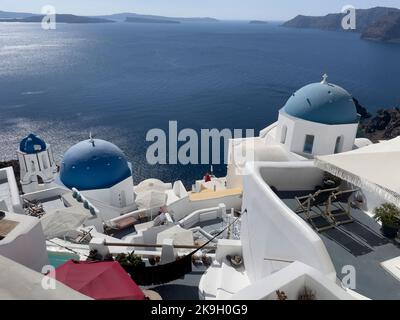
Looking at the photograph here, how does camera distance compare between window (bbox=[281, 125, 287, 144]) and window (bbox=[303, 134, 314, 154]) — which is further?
window (bbox=[281, 125, 287, 144])

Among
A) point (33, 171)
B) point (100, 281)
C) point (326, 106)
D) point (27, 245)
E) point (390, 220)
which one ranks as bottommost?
point (33, 171)

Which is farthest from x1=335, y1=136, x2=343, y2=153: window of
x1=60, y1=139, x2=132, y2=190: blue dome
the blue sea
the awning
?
the blue sea

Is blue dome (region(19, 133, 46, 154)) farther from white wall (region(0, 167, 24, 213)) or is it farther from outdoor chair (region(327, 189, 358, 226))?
outdoor chair (region(327, 189, 358, 226))

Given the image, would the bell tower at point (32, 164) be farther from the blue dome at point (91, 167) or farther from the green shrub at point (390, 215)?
the green shrub at point (390, 215)

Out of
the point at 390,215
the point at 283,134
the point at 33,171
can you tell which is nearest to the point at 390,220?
the point at 390,215

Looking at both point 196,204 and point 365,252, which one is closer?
point 365,252

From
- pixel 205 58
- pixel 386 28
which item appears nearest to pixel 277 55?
pixel 205 58

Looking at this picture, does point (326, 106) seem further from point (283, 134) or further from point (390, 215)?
point (390, 215)
